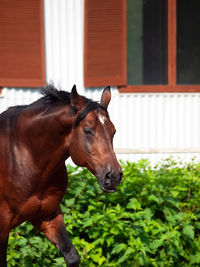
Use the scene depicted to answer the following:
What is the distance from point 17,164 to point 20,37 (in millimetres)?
3866

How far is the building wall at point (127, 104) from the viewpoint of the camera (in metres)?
7.14

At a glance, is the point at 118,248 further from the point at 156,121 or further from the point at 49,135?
the point at 156,121

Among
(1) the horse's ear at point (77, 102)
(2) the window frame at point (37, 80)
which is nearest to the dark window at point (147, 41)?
(2) the window frame at point (37, 80)

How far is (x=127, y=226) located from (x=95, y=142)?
2155 mm

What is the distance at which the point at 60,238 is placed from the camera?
3.67 m

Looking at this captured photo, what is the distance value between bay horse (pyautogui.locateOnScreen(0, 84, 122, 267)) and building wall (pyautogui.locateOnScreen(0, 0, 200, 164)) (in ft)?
11.3

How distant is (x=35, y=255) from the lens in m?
4.92

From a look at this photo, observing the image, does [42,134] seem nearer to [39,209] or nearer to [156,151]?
[39,209]

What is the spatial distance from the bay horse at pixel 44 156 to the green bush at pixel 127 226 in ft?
4.44

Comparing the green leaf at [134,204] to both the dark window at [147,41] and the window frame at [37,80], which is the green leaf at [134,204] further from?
the dark window at [147,41]

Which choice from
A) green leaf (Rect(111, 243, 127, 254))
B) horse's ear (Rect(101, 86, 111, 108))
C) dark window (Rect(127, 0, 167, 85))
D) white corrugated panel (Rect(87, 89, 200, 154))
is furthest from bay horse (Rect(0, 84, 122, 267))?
dark window (Rect(127, 0, 167, 85))

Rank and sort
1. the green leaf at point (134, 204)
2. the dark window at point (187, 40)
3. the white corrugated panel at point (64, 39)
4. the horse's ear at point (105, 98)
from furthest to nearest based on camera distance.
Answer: the dark window at point (187, 40)
the white corrugated panel at point (64, 39)
the green leaf at point (134, 204)
the horse's ear at point (105, 98)

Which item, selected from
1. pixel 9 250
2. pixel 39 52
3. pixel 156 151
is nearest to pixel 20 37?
pixel 39 52

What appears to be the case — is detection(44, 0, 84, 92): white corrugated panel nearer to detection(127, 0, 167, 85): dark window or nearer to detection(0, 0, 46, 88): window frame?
detection(0, 0, 46, 88): window frame
